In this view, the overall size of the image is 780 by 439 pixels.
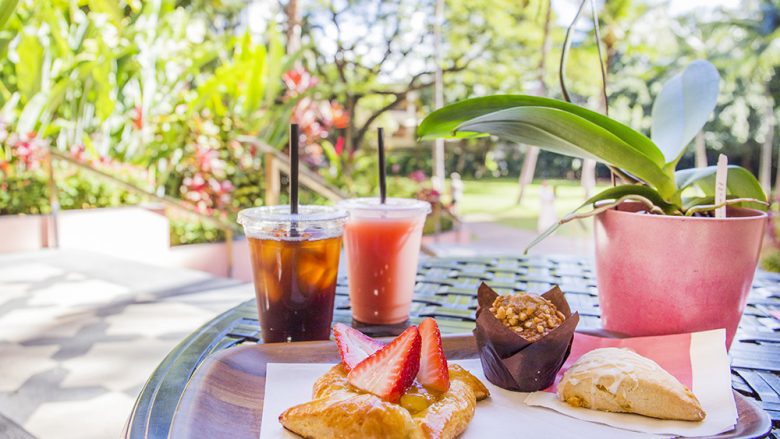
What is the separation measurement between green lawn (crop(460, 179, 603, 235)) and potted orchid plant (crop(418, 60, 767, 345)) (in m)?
9.87

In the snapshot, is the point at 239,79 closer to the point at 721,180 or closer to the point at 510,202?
the point at 721,180

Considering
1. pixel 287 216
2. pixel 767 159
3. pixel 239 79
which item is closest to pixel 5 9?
pixel 287 216

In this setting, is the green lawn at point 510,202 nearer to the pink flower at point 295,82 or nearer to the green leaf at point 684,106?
the pink flower at point 295,82

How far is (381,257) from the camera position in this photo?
3.66 feet

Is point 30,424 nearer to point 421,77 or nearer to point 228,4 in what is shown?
point 421,77

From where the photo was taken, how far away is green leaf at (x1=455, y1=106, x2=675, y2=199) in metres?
0.87

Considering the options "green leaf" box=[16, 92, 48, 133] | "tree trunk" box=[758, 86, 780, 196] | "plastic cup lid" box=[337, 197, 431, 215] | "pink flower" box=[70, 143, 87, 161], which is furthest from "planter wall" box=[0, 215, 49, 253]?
"tree trunk" box=[758, 86, 780, 196]

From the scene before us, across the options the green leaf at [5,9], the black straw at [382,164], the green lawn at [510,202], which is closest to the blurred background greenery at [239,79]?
the green leaf at [5,9]

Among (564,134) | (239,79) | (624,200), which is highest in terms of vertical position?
(239,79)

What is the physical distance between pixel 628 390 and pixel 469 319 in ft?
1.39

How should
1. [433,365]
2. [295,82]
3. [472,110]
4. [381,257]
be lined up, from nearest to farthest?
1. [433,365]
2. [472,110]
3. [381,257]
4. [295,82]

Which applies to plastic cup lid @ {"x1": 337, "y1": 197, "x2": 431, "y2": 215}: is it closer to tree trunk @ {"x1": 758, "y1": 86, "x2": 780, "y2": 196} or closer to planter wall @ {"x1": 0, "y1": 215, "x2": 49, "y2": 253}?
planter wall @ {"x1": 0, "y1": 215, "x2": 49, "y2": 253}

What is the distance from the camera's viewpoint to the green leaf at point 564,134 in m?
0.87

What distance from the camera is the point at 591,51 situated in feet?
47.2
